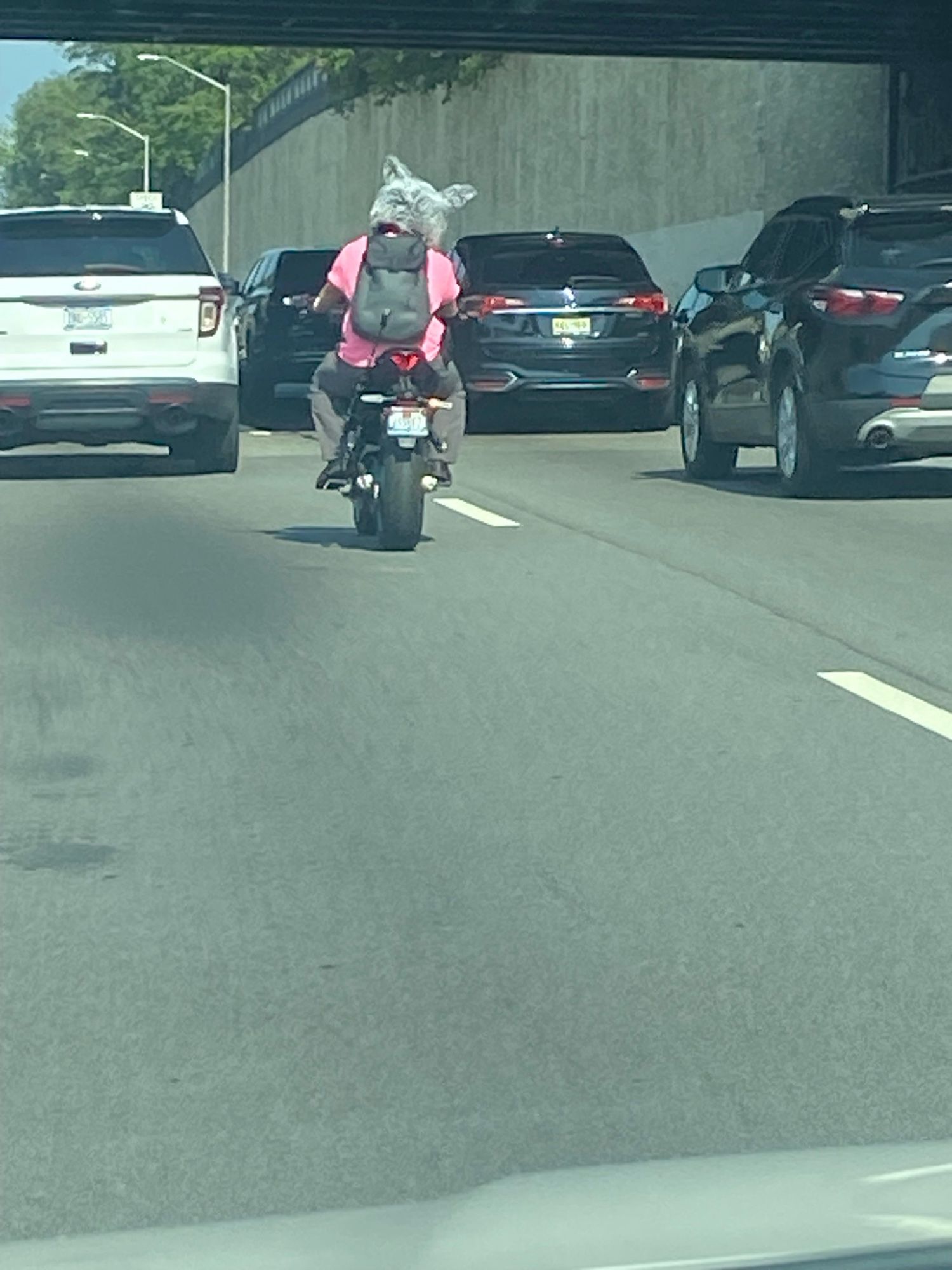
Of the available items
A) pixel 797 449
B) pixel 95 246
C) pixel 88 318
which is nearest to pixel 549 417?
pixel 95 246

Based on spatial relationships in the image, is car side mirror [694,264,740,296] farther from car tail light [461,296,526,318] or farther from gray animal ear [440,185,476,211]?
car tail light [461,296,526,318]

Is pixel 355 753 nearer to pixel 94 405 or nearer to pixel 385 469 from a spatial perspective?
pixel 385 469

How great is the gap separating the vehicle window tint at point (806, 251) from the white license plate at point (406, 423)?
465 centimetres

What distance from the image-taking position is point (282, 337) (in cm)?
2853

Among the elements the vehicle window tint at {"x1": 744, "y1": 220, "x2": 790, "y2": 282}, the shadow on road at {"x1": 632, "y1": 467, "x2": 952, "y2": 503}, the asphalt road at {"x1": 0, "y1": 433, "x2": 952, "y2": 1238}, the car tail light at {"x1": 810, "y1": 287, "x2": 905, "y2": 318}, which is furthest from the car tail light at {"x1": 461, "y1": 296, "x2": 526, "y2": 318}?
the asphalt road at {"x1": 0, "y1": 433, "x2": 952, "y2": 1238}

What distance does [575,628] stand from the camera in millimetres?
10688

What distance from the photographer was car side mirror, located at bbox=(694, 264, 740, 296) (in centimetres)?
1759

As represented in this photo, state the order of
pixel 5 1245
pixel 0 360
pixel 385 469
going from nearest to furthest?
pixel 5 1245, pixel 385 469, pixel 0 360

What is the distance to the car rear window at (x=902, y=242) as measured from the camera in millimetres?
16438

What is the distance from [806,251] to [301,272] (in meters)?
12.5

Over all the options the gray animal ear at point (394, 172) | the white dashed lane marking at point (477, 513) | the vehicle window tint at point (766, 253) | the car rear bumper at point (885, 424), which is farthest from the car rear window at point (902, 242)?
the gray animal ear at point (394, 172)

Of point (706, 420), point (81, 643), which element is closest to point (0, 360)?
point (706, 420)

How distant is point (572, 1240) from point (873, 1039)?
Result: 9.01 feet

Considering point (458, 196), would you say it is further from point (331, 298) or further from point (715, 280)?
point (715, 280)
